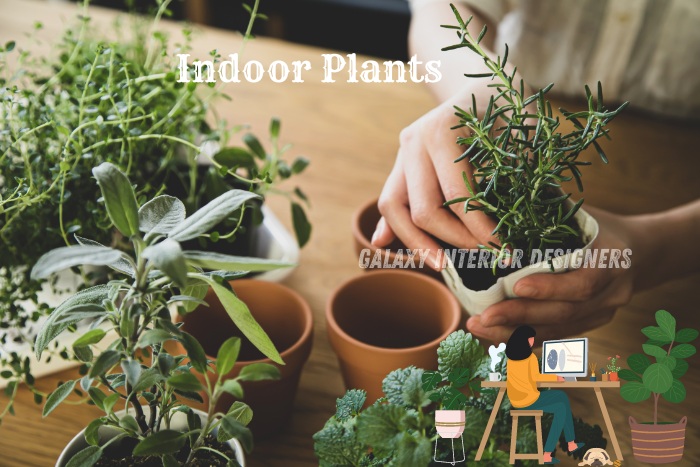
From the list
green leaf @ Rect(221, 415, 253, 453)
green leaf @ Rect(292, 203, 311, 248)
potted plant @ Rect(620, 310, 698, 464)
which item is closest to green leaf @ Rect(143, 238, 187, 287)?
green leaf @ Rect(221, 415, 253, 453)

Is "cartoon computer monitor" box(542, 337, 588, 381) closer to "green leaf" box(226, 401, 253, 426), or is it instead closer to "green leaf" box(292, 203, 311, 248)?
"green leaf" box(226, 401, 253, 426)

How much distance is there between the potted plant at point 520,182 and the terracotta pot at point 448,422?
0.19 meters

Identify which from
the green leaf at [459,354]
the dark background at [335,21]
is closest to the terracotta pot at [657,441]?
the green leaf at [459,354]

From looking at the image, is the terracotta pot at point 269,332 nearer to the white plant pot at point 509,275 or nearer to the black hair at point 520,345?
the white plant pot at point 509,275

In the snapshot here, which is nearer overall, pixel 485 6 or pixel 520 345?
pixel 520 345

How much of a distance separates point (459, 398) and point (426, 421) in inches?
1.2

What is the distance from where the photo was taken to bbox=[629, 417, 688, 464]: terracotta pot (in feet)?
1.72

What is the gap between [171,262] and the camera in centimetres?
44

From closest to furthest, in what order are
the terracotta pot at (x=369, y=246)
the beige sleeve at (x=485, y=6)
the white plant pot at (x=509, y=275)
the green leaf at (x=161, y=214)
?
the green leaf at (x=161, y=214) → the white plant pot at (x=509, y=275) → the terracotta pot at (x=369, y=246) → the beige sleeve at (x=485, y=6)

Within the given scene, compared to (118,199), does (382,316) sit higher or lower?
lower

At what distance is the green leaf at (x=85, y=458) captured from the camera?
1.82ft

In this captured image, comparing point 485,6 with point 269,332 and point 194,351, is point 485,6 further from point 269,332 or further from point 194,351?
point 194,351

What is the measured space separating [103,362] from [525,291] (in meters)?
0.43

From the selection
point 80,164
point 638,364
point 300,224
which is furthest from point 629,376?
point 80,164
